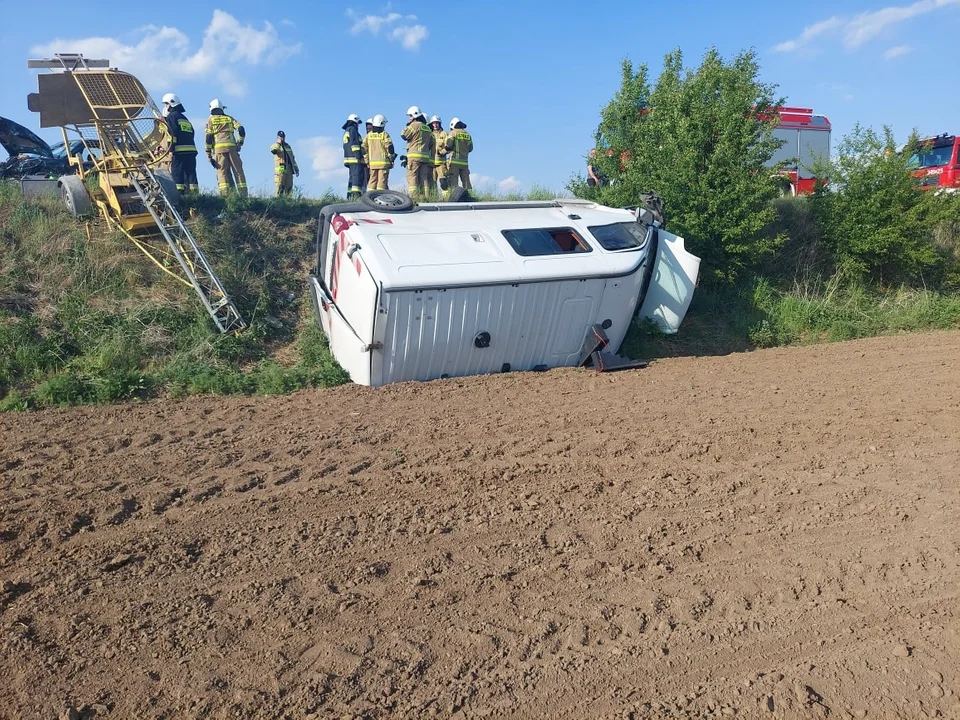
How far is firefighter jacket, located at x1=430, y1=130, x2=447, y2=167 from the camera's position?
55.1ft

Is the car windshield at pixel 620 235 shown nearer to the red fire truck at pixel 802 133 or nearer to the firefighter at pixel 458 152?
the firefighter at pixel 458 152

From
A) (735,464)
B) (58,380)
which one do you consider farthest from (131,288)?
(735,464)

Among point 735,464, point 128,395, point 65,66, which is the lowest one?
point 128,395

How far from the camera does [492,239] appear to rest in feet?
30.6

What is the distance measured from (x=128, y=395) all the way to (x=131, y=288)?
250cm

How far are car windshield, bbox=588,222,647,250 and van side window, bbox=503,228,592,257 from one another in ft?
0.94

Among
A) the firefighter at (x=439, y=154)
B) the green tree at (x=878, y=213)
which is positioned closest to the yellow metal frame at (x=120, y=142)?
the firefighter at (x=439, y=154)

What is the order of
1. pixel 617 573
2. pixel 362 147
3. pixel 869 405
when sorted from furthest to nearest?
pixel 362 147
pixel 869 405
pixel 617 573

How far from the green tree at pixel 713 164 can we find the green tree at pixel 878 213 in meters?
2.16

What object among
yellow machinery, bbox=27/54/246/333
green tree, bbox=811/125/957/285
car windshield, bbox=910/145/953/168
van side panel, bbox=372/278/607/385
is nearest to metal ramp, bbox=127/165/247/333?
yellow machinery, bbox=27/54/246/333

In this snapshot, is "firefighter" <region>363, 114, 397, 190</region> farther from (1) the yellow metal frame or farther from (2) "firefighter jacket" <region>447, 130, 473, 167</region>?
(1) the yellow metal frame

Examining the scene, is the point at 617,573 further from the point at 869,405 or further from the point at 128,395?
the point at 128,395

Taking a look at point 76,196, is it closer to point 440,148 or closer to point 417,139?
point 417,139

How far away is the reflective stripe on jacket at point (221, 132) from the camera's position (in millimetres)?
15125
